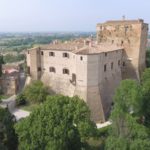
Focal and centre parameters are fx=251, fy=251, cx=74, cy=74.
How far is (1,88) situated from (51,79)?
9626 mm

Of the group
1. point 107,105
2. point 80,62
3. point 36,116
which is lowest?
point 107,105

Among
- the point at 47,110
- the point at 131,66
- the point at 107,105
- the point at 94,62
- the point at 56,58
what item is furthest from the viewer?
the point at 131,66

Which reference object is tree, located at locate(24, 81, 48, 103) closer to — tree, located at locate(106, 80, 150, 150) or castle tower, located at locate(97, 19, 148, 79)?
castle tower, located at locate(97, 19, 148, 79)

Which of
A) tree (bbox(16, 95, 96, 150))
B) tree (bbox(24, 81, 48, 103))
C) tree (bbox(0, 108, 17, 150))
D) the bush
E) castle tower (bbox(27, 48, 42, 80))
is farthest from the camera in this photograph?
castle tower (bbox(27, 48, 42, 80))

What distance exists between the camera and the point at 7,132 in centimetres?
2550

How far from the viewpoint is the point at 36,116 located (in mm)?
23578

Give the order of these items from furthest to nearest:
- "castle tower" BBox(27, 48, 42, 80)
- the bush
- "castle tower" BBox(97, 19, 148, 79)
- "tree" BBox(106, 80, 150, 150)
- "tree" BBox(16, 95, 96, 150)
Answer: "castle tower" BBox(97, 19, 148, 79) < "castle tower" BBox(27, 48, 42, 80) < the bush < "tree" BBox(16, 95, 96, 150) < "tree" BBox(106, 80, 150, 150)

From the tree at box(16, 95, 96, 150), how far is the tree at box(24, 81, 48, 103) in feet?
50.8

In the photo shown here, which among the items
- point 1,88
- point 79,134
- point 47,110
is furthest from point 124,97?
point 1,88

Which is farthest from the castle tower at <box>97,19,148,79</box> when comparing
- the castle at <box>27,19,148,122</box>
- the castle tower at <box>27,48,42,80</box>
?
the castle tower at <box>27,48,42,80</box>

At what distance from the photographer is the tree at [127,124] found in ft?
69.9

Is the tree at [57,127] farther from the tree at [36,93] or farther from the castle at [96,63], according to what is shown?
the tree at [36,93]

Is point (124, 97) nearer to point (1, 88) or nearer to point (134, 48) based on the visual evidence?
point (134, 48)

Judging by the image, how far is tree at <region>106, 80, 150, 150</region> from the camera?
839 inches
